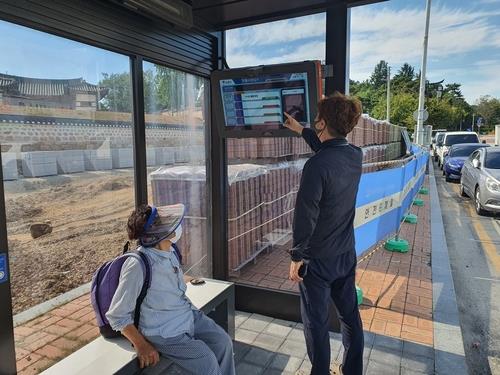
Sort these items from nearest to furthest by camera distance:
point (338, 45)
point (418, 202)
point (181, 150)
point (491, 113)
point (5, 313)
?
1. point (5, 313)
2. point (338, 45)
3. point (181, 150)
4. point (418, 202)
5. point (491, 113)

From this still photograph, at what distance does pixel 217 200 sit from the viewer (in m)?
3.70

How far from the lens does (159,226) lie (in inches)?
83.4

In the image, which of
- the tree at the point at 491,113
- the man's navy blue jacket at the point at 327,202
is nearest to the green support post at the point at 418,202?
the man's navy blue jacket at the point at 327,202

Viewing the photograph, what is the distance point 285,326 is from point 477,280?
2919mm

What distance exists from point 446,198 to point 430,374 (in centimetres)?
917

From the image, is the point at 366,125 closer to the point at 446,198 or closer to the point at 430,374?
the point at 446,198

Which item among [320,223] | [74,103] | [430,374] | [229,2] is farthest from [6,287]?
[430,374]

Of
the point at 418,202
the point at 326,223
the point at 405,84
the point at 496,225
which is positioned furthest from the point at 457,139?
the point at 405,84

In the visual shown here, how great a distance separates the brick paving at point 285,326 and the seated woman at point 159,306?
2.27 ft

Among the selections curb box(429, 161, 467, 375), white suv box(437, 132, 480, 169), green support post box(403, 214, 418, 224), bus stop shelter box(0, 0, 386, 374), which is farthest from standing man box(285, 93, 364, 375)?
white suv box(437, 132, 480, 169)

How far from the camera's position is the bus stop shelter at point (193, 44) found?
200 centimetres

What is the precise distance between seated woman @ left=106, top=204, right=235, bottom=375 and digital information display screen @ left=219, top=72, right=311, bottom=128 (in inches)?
49.9

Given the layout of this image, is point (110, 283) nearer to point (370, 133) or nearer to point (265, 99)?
point (265, 99)

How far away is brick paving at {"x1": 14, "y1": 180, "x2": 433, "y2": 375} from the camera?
2350 millimetres
